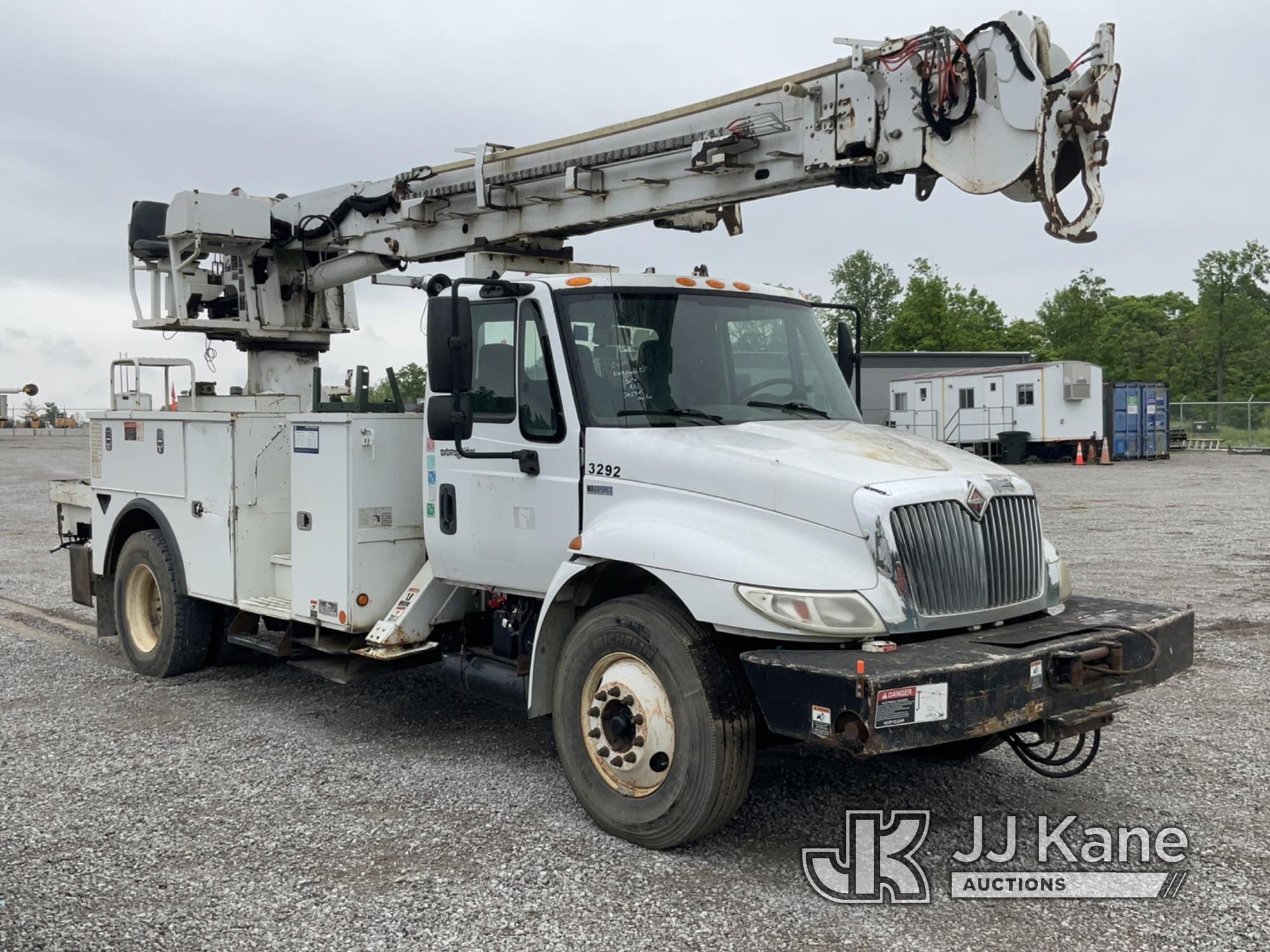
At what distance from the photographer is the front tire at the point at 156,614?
332 inches

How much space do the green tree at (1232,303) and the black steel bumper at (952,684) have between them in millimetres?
60613

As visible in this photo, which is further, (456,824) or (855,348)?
(855,348)

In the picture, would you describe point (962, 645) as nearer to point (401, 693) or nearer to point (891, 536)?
point (891, 536)

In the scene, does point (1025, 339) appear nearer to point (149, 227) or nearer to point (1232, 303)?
point (1232, 303)

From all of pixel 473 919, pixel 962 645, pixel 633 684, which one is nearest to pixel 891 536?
pixel 962 645

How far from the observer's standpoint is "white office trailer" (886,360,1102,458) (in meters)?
34.7

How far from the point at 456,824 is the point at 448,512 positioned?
172cm

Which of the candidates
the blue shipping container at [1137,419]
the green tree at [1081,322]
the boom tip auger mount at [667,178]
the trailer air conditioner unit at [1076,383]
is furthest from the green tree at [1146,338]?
the boom tip auger mount at [667,178]

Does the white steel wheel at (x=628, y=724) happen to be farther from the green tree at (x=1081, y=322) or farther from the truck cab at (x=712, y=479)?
the green tree at (x=1081, y=322)

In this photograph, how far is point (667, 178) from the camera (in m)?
7.02

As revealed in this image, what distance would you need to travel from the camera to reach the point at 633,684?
207 inches

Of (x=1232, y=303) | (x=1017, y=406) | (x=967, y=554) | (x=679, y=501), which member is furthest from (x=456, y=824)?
(x=1232, y=303)

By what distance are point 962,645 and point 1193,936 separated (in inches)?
52.3

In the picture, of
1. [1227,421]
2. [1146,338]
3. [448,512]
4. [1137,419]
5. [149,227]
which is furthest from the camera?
[1146,338]
